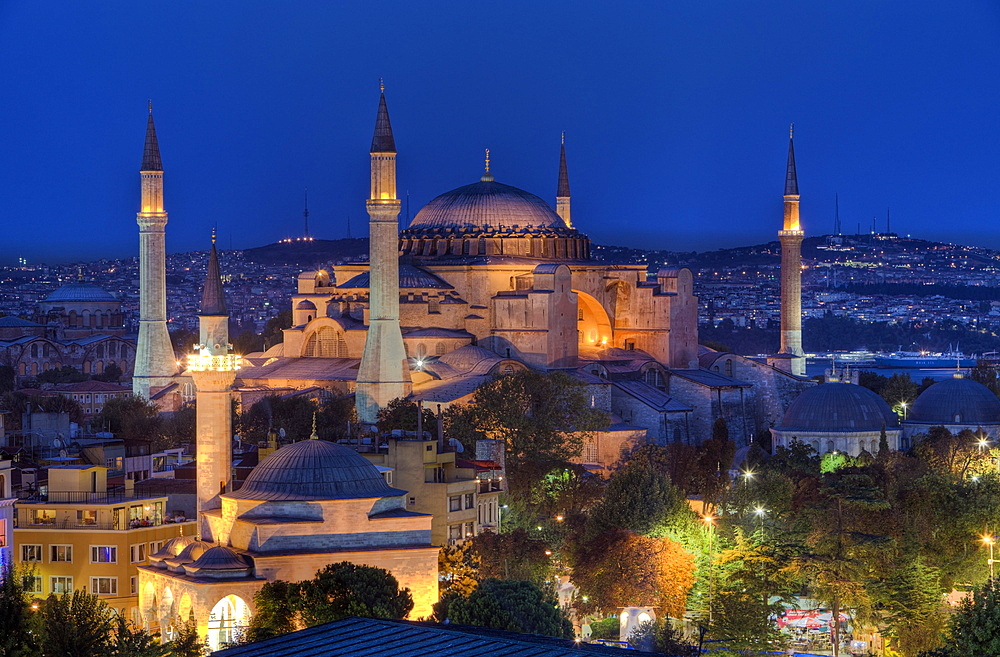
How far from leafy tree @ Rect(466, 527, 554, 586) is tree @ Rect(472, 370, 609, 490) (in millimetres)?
8224

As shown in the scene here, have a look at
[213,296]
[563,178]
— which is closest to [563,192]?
[563,178]

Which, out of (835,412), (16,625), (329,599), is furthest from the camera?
(835,412)

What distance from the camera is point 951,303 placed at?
158500 mm

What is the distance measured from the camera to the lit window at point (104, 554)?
137 feet

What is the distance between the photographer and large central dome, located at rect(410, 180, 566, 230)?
69438mm

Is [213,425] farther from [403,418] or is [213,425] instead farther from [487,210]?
[487,210]

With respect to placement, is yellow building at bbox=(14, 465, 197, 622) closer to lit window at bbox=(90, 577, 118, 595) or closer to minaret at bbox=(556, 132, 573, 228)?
lit window at bbox=(90, 577, 118, 595)

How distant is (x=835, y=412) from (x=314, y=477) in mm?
24770

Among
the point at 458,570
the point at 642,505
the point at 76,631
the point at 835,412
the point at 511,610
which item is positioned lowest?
the point at 511,610

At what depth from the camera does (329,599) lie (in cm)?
3647

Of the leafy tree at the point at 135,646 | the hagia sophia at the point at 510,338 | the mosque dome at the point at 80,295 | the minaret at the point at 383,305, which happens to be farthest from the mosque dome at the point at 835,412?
the mosque dome at the point at 80,295

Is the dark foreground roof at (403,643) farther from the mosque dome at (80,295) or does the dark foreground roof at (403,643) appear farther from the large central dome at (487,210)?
the mosque dome at (80,295)

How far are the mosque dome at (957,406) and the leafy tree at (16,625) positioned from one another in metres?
35.9

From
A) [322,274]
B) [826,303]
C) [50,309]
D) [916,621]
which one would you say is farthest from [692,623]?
[826,303]
